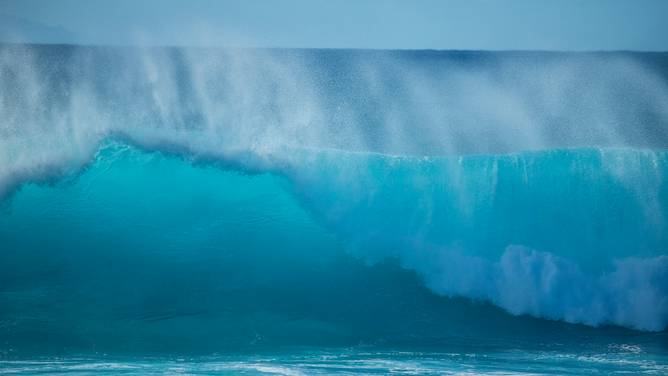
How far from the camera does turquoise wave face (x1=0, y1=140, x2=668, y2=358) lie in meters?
3.62

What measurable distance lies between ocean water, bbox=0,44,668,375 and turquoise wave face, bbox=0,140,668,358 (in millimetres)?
19

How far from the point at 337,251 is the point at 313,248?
28 cm

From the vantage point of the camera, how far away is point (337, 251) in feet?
15.1

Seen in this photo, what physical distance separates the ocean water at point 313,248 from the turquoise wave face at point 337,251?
2cm

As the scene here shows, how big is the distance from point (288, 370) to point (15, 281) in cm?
319

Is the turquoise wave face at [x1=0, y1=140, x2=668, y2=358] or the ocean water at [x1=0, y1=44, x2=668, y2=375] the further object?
the turquoise wave face at [x1=0, y1=140, x2=668, y2=358]

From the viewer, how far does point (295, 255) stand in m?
4.53

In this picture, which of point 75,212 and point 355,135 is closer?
point 75,212

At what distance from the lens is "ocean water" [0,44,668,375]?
3.28 m

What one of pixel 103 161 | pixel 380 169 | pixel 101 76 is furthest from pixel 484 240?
pixel 101 76

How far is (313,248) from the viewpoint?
4617 mm

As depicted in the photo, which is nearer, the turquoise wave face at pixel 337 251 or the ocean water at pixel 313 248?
the ocean water at pixel 313 248

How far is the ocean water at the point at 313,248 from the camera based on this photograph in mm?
3275

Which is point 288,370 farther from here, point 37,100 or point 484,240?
point 37,100
